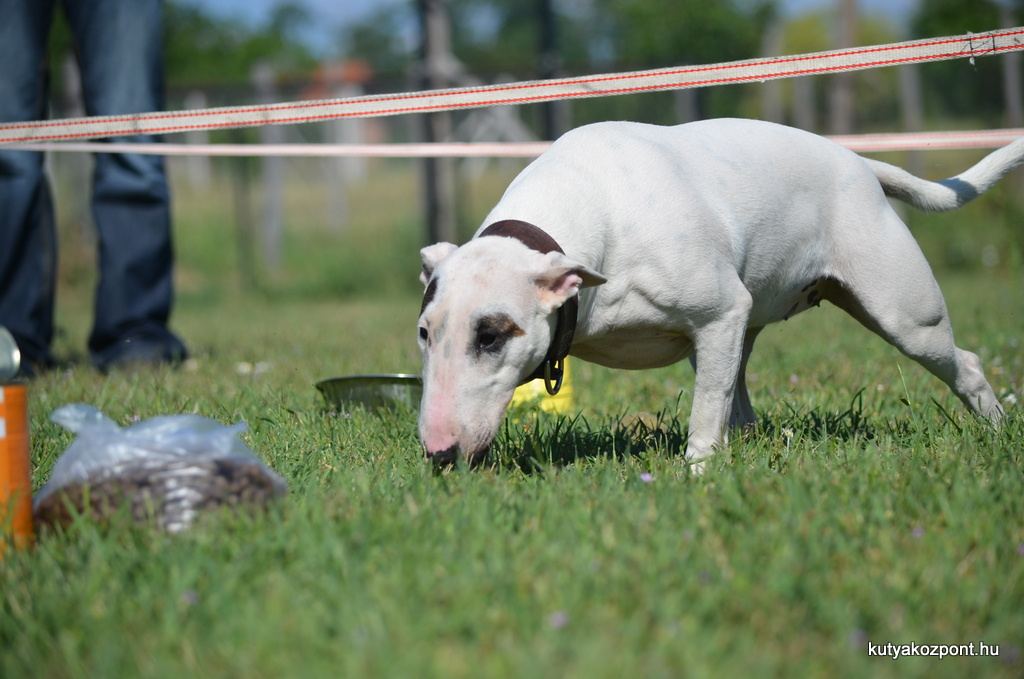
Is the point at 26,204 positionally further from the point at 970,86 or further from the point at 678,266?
the point at 970,86

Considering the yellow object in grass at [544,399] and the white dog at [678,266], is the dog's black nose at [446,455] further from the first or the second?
the yellow object in grass at [544,399]

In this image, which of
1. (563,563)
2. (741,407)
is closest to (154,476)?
(563,563)

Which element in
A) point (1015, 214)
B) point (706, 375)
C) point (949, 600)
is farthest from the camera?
point (1015, 214)

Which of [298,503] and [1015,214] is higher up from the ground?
[298,503]

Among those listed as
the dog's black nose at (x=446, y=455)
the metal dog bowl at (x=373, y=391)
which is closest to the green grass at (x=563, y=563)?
the dog's black nose at (x=446, y=455)

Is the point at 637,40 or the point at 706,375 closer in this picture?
the point at 706,375

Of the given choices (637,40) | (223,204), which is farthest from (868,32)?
(223,204)

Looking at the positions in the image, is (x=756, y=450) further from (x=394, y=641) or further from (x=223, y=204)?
(x=223, y=204)

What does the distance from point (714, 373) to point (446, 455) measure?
3.13 ft

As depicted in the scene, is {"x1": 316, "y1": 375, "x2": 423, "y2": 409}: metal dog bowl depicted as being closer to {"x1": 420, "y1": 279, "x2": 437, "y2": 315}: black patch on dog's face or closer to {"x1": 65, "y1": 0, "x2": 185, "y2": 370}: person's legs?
{"x1": 420, "y1": 279, "x2": 437, "y2": 315}: black patch on dog's face

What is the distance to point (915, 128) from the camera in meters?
14.2

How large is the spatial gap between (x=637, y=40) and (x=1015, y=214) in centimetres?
890

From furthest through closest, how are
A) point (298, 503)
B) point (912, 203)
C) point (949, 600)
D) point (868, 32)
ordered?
point (868, 32) → point (912, 203) → point (298, 503) → point (949, 600)

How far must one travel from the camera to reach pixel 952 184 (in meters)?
3.65
